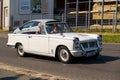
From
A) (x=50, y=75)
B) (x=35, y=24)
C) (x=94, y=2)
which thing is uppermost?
(x=94, y=2)

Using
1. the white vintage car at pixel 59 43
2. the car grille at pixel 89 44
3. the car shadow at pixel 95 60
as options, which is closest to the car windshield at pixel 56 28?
the white vintage car at pixel 59 43

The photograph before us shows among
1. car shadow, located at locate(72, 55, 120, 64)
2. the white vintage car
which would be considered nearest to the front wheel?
the white vintage car

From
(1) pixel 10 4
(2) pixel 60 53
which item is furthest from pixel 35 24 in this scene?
(1) pixel 10 4

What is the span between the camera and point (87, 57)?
13.7 metres

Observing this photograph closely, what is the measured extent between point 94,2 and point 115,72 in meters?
25.6

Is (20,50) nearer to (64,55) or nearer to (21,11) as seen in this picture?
(64,55)

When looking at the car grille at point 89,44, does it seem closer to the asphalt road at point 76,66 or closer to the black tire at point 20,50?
the asphalt road at point 76,66

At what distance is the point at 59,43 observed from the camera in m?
13.3

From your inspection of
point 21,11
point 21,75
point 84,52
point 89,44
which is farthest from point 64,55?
point 21,11

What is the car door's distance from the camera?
13930 mm

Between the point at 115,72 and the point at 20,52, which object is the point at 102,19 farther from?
the point at 115,72

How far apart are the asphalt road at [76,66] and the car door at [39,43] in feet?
1.27

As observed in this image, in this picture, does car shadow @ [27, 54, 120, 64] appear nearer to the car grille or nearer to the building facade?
the car grille

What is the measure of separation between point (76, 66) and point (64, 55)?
2.92 ft
